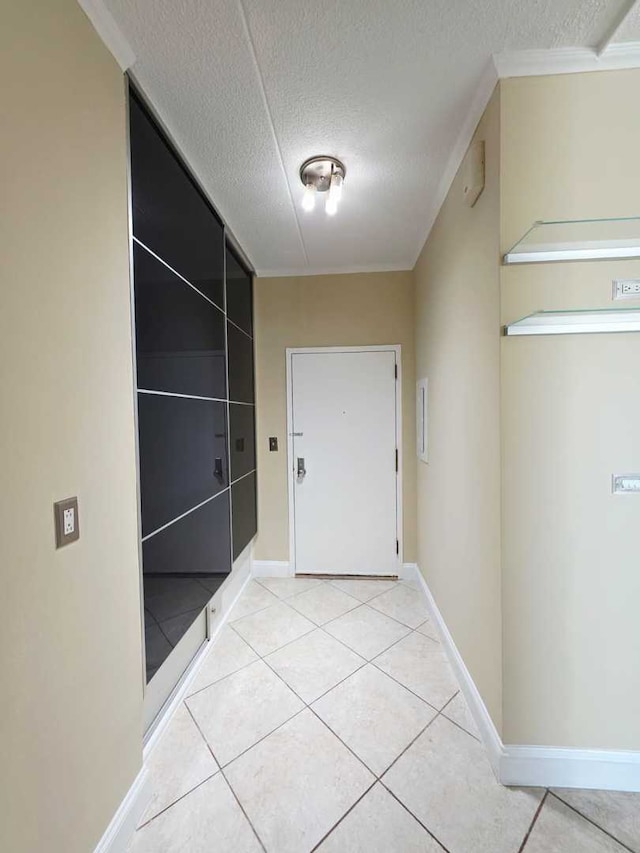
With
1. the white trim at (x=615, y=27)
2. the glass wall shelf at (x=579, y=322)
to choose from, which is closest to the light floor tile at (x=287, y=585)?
the glass wall shelf at (x=579, y=322)

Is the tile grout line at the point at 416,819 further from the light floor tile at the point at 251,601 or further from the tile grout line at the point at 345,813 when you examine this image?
the light floor tile at the point at 251,601

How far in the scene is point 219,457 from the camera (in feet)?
7.02

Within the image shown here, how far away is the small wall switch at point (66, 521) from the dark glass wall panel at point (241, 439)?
4.56ft

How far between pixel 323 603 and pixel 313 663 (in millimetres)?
635

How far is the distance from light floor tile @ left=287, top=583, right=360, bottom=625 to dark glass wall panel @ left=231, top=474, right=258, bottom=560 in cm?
57

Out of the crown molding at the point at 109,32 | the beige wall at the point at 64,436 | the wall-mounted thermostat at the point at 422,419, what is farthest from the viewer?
the wall-mounted thermostat at the point at 422,419

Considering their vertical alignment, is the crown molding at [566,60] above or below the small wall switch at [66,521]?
above

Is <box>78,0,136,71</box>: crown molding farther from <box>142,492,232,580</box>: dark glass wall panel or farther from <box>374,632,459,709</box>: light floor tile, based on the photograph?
<box>374,632,459,709</box>: light floor tile

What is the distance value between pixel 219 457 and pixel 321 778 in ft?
4.96

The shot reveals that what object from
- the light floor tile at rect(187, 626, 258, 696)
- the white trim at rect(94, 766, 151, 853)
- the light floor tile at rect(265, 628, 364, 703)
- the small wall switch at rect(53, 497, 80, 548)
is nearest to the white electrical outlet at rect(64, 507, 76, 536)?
the small wall switch at rect(53, 497, 80, 548)

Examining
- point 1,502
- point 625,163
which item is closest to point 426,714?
point 1,502

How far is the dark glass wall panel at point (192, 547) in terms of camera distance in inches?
→ 56.5

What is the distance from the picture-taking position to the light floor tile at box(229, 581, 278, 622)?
2.46 meters

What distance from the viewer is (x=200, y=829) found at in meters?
1.15
